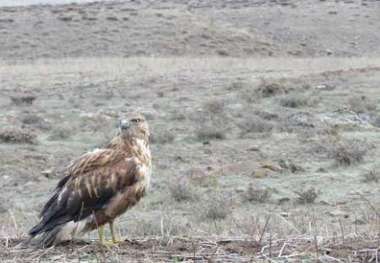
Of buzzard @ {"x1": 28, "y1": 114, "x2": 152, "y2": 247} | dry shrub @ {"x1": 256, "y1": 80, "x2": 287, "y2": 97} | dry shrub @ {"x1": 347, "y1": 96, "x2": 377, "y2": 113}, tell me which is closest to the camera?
buzzard @ {"x1": 28, "y1": 114, "x2": 152, "y2": 247}

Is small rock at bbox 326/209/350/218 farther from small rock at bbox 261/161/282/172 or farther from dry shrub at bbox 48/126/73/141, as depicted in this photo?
dry shrub at bbox 48/126/73/141

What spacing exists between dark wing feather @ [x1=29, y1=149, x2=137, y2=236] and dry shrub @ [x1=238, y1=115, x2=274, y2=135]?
13285mm

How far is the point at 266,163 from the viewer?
662 inches

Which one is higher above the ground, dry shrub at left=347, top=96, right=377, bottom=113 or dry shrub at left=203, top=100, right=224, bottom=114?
dry shrub at left=203, top=100, right=224, bottom=114

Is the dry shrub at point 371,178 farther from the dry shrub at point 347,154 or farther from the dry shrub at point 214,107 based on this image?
the dry shrub at point 214,107

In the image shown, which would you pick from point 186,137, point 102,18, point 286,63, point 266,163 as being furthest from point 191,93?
point 102,18

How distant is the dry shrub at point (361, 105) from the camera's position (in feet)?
73.3

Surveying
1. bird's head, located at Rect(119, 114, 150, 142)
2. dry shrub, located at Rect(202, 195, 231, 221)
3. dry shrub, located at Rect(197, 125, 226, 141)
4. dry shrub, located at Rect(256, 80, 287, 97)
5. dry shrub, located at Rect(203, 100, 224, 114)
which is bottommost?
dry shrub, located at Rect(256, 80, 287, 97)

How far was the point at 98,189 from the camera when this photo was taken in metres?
6.73

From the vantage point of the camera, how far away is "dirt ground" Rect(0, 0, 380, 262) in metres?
6.85

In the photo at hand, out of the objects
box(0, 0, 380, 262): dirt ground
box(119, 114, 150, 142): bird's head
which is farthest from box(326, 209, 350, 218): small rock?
box(119, 114, 150, 142): bird's head

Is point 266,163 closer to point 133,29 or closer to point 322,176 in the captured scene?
point 322,176

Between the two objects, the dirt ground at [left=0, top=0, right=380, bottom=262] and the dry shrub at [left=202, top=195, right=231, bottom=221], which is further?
the dry shrub at [left=202, top=195, right=231, bottom=221]

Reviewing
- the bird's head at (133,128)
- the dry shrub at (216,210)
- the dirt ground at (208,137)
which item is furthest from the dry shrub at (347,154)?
the bird's head at (133,128)
